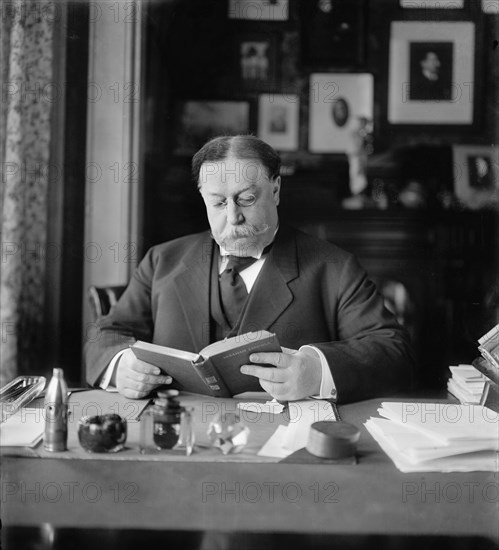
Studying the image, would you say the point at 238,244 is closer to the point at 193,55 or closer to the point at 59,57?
the point at 59,57

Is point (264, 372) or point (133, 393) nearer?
point (264, 372)

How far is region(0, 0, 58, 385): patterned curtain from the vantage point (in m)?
3.38

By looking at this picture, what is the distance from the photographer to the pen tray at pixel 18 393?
186cm

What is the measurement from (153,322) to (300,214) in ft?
8.59

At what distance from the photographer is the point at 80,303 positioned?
13.9ft

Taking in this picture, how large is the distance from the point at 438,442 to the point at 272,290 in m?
1.08

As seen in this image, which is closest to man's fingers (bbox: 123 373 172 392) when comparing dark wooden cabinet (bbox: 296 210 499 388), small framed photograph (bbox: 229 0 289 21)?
dark wooden cabinet (bbox: 296 210 499 388)

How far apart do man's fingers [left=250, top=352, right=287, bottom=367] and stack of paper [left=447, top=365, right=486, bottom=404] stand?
615 millimetres

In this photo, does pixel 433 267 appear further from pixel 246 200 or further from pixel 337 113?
pixel 246 200

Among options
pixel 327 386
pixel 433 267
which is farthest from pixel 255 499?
pixel 433 267

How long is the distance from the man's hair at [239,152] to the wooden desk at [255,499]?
4.17ft

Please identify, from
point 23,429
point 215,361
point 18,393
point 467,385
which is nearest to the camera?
point 23,429

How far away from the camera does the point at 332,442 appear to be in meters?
1.50

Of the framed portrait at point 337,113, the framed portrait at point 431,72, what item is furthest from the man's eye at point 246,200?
the framed portrait at point 431,72
